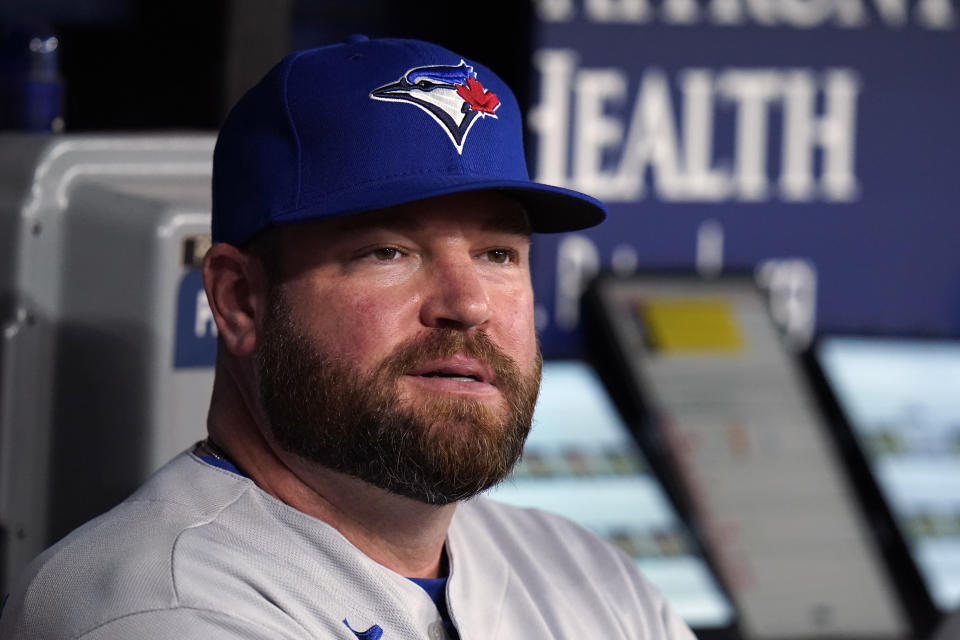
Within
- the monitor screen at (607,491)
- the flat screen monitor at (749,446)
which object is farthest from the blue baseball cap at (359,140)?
the flat screen monitor at (749,446)

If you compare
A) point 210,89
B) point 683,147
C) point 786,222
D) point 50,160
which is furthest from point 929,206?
point 50,160

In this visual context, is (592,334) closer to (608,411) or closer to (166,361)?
(608,411)

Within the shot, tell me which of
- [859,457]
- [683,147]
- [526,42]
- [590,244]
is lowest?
[859,457]

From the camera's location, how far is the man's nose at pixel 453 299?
4.25 feet

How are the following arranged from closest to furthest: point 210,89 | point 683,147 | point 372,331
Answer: point 372,331 → point 210,89 → point 683,147

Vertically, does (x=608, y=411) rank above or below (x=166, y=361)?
below

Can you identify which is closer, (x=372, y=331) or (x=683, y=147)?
(x=372, y=331)

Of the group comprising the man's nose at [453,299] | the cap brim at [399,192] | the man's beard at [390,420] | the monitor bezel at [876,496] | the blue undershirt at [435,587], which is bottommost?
the monitor bezel at [876,496]

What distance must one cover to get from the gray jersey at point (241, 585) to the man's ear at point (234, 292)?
11 cm

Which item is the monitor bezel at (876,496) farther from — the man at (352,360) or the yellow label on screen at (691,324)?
the man at (352,360)

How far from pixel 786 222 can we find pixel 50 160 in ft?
7.60

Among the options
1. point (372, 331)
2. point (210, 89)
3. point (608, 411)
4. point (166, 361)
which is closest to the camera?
point (372, 331)

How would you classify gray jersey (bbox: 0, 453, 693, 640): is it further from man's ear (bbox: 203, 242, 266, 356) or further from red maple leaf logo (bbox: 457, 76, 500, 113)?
red maple leaf logo (bbox: 457, 76, 500, 113)

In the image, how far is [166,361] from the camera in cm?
162
